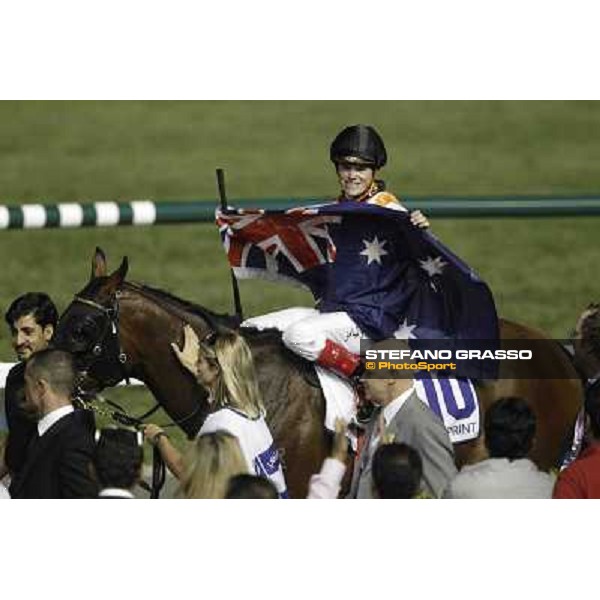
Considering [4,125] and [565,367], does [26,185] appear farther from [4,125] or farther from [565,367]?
[565,367]

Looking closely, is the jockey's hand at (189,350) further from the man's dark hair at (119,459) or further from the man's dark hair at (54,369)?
the man's dark hair at (119,459)

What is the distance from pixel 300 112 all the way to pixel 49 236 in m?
6.45

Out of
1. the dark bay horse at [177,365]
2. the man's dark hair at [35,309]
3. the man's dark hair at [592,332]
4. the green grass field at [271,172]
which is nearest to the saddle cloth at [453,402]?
the dark bay horse at [177,365]

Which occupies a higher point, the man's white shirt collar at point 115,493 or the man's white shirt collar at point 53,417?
the man's white shirt collar at point 53,417

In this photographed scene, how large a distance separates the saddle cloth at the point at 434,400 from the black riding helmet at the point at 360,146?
3.72 ft

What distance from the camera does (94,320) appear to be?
11.3m

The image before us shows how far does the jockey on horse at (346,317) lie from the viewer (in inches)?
448

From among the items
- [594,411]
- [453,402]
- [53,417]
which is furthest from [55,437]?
[594,411]

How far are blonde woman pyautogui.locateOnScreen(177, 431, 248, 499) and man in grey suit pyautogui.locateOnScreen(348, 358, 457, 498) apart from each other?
1065mm

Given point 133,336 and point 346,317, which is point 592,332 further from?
point 133,336

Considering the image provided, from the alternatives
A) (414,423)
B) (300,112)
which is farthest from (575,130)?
(414,423)

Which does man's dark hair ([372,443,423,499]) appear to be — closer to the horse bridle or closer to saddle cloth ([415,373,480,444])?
saddle cloth ([415,373,480,444])

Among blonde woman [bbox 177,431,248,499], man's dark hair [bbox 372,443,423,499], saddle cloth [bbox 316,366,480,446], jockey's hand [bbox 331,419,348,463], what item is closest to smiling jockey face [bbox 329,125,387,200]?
saddle cloth [bbox 316,366,480,446]

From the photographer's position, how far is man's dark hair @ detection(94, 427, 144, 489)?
970 centimetres
